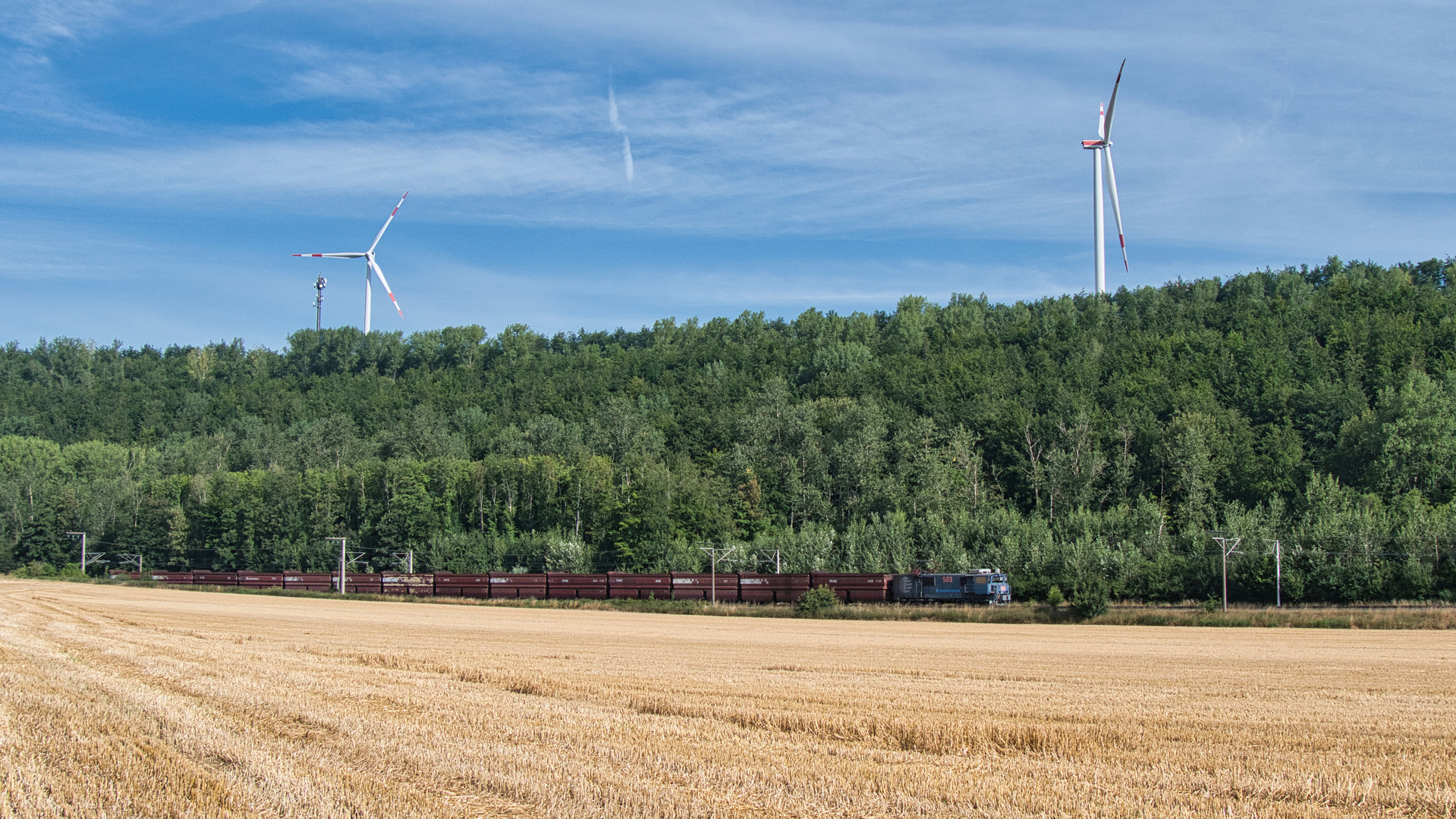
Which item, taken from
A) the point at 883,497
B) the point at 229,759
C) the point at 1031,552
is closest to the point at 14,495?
the point at 883,497

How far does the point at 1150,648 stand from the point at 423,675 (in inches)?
1164

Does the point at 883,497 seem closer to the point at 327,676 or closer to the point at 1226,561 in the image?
the point at 1226,561

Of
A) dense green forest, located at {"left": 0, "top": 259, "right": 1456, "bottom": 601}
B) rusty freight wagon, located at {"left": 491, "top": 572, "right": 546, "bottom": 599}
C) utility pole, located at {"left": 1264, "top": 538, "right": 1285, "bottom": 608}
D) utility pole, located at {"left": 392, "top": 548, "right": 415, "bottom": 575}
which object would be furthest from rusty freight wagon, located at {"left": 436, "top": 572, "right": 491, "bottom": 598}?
utility pole, located at {"left": 1264, "top": 538, "right": 1285, "bottom": 608}

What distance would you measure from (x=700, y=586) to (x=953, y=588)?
20.0m

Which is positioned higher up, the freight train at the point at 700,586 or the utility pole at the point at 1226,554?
the utility pole at the point at 1226,554

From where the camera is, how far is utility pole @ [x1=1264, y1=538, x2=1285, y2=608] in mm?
72188

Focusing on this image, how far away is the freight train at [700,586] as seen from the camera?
257 feet

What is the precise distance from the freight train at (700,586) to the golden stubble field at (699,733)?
146 ft

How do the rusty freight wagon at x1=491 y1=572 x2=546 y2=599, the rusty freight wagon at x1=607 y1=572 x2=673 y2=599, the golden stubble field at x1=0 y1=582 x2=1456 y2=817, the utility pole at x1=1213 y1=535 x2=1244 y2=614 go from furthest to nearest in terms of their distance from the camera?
the rusty freight wagon at x1=491 y1=572 x2=546 y2=599, the rusty freight wagon at x1=607 y1=572 x2=673 y2=599, the utility pole at x1=1213 y1=535 x2=1244 y2=614, the golden stubble field at x1=0 y1=582 x2=1456 y2=817

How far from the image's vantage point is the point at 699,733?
15969 mm

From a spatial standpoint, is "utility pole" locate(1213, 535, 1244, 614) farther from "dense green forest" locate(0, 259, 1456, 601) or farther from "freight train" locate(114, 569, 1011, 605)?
"freight train" locate(114, 569, 1011, 605)

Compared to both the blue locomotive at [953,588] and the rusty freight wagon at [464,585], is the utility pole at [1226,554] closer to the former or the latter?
the blue locomotive at [953,588]

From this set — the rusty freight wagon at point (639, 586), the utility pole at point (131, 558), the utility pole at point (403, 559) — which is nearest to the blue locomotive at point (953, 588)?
the rusty freight wagon at point (639, 586)

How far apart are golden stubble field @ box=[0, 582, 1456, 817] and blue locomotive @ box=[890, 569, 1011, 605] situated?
43584 mm
